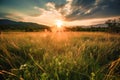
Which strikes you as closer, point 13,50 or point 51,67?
point 51,67

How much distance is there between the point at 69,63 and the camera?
6.63 ft

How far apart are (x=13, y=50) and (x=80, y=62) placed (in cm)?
167

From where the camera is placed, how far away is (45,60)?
225cm

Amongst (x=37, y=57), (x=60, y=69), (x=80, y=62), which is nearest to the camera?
(x=60, y=69)

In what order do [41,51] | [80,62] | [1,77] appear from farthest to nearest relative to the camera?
1. [41,51]
2. [80,62]
3. [1,77]

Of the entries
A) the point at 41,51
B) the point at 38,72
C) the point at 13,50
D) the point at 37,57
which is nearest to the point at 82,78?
the point at 38,72

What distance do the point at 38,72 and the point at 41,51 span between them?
1.05 metres

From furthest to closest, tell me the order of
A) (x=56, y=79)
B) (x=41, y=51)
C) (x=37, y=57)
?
(x=41, y=51) → (x=37, y=57) → (x=56, y=79)

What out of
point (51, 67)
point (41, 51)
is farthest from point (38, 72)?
point (41, 51)

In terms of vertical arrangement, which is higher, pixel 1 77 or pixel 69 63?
pixel 69 63

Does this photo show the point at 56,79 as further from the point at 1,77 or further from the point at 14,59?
the point at 14,59

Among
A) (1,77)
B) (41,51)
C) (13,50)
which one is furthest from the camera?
(13,50)

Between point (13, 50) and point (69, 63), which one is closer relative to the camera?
point (69, 63)

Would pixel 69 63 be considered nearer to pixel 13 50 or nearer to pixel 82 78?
pixel 82 78
